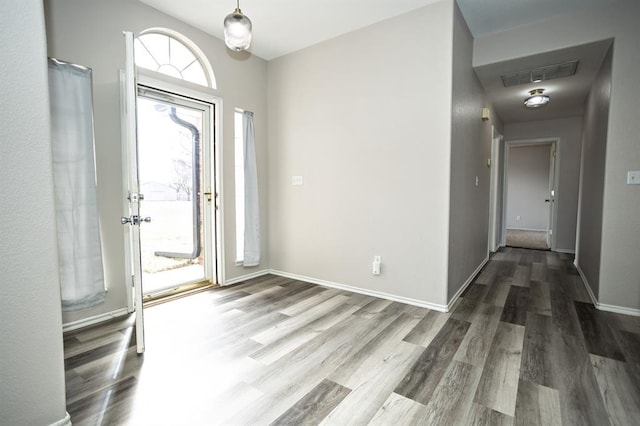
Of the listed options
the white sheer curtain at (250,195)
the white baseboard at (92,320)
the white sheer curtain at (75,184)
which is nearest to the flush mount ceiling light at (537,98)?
the white sheer curtain at (250,195)

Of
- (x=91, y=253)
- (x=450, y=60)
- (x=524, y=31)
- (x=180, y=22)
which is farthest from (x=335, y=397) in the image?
(x=524, y=31)

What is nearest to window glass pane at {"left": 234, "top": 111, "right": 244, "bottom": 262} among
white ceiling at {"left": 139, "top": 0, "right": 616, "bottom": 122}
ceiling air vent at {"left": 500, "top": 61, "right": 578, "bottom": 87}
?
white ceiling at {"left": 139, "top": 0, "right": 616, "bottom": 122}

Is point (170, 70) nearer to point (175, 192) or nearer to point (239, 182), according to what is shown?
point (175, 192)

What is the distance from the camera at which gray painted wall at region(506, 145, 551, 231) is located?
8523 mm

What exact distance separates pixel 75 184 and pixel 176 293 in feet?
4.62

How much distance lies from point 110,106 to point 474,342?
136 inches

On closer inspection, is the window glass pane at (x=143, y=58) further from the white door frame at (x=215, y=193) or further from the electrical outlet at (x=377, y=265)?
the electrical outlet at (x=377, y=265)

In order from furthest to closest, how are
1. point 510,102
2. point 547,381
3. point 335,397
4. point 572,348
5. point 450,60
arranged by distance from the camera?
point 510,102, point 450,60, point 572,348, point 547,381, point 335,397

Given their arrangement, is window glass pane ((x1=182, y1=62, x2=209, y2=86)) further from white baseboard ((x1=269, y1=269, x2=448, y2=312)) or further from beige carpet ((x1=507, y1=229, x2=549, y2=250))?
beige carpet ((x1=507, y1=229, x2=549, y2=250))

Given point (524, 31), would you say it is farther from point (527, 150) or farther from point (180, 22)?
point (527, 150)

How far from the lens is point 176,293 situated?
3.22 metres

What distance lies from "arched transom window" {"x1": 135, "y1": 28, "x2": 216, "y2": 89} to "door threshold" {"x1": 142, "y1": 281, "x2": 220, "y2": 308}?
218cm

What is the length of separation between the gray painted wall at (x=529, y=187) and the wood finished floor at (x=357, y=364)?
6.57m

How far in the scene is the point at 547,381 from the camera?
180 cm
